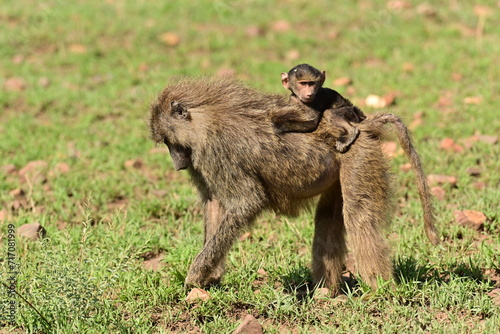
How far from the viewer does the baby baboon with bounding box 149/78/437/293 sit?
4.21 meters

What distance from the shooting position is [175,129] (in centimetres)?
423

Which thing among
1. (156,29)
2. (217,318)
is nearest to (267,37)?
(156,29)

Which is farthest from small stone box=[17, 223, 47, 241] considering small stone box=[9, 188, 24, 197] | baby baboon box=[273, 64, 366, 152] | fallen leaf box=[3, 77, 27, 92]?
fallen leaf box=[3, 77, 27, 92]

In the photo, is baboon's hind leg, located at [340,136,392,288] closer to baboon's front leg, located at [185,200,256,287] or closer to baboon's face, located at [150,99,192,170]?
baboon's front leg, located at [185,200,256,287]

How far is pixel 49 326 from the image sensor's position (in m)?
3.91

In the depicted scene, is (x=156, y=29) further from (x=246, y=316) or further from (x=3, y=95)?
(x=246, y=316)

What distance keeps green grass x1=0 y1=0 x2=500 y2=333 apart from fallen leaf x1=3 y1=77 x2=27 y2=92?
147 millimetres

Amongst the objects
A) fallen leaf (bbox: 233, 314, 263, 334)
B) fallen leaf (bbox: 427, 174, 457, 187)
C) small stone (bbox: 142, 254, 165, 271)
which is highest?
fallen leaf (bbox: 427, 174, 457, 187)

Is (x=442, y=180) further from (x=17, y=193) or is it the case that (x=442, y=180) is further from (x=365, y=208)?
(x=17, y=193)

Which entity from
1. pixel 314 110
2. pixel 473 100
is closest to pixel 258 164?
pixel 314 110

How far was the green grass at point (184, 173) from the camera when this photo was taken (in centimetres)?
413

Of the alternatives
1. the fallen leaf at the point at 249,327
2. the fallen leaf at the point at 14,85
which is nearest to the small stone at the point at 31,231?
the fallen leaf at the point at 249,327

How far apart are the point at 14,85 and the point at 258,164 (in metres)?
5.06

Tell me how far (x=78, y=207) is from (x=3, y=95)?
2868 millimetres
